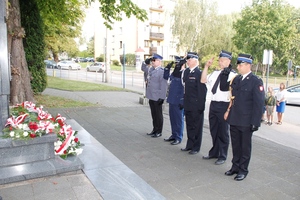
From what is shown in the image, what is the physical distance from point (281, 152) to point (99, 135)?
413 centimetres

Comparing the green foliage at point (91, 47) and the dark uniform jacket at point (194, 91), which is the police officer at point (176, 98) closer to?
the dark uniform jacket at point (194, 91)

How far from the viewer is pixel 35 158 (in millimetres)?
3846

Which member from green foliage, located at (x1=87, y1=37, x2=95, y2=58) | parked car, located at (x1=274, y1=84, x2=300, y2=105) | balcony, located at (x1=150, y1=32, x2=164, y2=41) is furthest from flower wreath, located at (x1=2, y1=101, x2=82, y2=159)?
green foliage, located at (x1=87, y1=37, x2=95, y2=58)

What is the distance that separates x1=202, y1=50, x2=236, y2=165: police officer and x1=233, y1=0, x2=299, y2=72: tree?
104 ft

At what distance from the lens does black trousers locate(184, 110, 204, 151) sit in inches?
212

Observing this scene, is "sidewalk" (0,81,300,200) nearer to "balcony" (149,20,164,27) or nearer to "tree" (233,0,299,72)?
"tree" (233,0,299,72)

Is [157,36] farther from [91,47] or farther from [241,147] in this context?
[241,147]

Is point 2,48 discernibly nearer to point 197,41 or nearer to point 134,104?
point 134,104

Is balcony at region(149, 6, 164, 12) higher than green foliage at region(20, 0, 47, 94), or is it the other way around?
balcony at region(149, 6, 164, 12)

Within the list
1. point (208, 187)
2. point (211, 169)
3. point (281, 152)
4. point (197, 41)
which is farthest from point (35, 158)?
point (197, 41)

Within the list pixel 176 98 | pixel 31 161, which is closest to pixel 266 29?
pixel 176 98

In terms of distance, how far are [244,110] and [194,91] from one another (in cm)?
128

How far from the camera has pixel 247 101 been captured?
4160 mm

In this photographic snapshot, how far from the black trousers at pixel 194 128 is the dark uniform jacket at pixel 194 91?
0.57 feet
